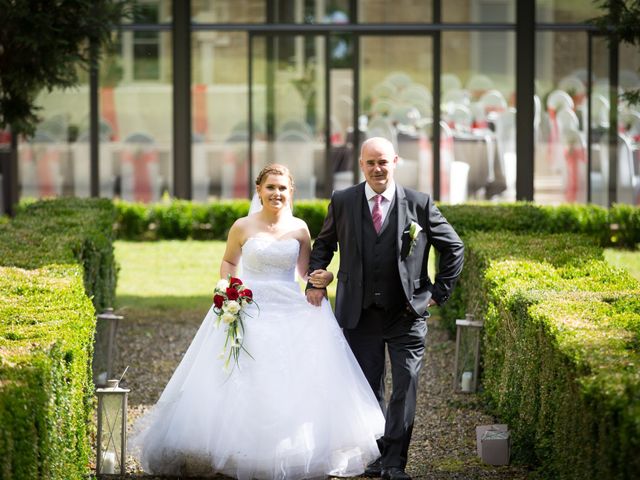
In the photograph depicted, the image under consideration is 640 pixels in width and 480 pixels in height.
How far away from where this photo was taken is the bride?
612 cm

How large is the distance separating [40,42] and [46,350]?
5974 millimetres

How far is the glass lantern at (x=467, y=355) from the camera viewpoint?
320 inches

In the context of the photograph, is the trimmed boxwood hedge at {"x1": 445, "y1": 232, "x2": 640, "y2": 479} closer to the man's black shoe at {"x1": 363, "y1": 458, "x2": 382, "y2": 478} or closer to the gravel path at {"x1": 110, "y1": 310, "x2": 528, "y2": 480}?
the gravel path at {"x1": 110, "y1": 310, "x2": 528, "y2": 480}

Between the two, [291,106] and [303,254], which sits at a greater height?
[291,106]

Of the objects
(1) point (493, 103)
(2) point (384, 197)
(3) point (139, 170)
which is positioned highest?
(1) point (493, 103)

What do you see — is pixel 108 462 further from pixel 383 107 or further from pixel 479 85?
pixel 479 85

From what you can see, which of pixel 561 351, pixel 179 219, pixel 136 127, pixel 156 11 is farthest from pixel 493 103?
pixel 561 351

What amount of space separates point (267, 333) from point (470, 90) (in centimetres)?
1137

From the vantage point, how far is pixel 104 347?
28.3ft

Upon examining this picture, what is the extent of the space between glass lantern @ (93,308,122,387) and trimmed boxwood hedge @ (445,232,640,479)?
2.62 metres

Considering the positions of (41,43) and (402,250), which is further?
(41,43)

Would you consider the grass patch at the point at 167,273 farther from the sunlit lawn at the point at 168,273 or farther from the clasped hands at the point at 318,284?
the clasped hands at the point at 318,284

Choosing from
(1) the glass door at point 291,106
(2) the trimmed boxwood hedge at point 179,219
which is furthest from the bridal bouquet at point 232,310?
(1) the glass door at point 291,106

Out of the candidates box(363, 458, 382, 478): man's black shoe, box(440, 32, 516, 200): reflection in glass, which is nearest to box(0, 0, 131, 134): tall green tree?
box(363, 458, 382, 478): man's black shoe
